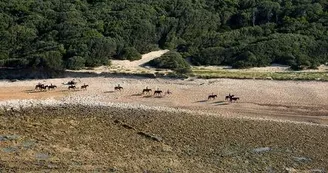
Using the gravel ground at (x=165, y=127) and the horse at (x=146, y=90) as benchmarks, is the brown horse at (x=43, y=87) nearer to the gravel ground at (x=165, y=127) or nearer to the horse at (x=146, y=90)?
the gravel ground at (x=165, y=127)

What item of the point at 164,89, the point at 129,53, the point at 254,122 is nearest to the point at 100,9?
the point at 129,53

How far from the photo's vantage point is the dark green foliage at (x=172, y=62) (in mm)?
47491

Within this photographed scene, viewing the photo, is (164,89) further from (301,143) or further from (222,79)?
(301,143)

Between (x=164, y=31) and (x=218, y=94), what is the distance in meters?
17.7

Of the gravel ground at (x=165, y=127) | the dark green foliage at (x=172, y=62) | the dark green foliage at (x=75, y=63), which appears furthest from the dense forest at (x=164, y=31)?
the gravel ground at (x=165, y=127)

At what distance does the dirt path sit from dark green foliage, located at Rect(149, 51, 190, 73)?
248 centimetres

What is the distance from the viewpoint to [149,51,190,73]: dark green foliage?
47491mm

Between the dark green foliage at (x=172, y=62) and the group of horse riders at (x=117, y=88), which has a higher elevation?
the dark green foliage at (x=172, y=62)

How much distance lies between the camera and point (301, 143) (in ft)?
108

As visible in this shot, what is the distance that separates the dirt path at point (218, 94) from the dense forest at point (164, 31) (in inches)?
195

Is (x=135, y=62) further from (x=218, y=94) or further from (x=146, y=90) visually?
(x=218, y=94)


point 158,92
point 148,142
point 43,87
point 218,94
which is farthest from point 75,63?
point 148,142

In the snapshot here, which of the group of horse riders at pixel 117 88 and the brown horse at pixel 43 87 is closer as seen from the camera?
the group of horse riders at pixel 117 88

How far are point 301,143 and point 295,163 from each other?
9.95ft
